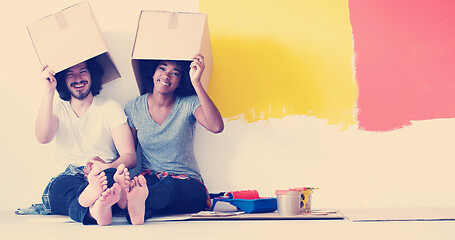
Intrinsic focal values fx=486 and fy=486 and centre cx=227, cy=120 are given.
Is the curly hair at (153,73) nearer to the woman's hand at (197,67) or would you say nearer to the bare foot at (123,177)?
the woman's hand at (197,67)

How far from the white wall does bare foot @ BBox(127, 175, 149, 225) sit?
60cm

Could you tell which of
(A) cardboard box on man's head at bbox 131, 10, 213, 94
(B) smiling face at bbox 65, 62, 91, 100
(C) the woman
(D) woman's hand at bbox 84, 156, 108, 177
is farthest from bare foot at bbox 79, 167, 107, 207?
(B) smiling face at bbox 65, 62, 91, 100

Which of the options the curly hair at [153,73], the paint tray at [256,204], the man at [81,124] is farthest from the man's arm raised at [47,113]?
the paint tray at [256,204]

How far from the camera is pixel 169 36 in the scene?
1.78 meters

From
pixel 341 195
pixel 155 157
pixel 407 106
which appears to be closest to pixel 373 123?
pixel 407 106

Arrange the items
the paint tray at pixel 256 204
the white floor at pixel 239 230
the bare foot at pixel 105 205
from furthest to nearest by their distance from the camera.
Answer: the paint tray at pixel 256 204, the bare foot at pixel 105 205, the white floor at pixel 239 230

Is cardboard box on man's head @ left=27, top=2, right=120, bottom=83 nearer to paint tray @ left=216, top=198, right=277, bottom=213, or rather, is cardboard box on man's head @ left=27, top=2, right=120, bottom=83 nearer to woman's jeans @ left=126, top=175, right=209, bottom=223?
woman's jeans @ left=126, top=175, right=209, bottom=223

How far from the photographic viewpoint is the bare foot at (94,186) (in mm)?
1374

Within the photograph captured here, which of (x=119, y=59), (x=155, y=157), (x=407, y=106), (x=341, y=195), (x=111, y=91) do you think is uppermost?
(x=119, y=59)

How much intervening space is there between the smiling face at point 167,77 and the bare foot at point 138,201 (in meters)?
0.52

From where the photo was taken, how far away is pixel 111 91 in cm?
213

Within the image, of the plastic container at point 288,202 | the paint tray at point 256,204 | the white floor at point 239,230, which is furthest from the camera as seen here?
the paint tray at point 256,204

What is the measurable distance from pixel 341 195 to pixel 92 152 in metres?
1.04

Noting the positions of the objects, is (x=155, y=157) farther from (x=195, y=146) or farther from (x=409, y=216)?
(x=409, y=216)
